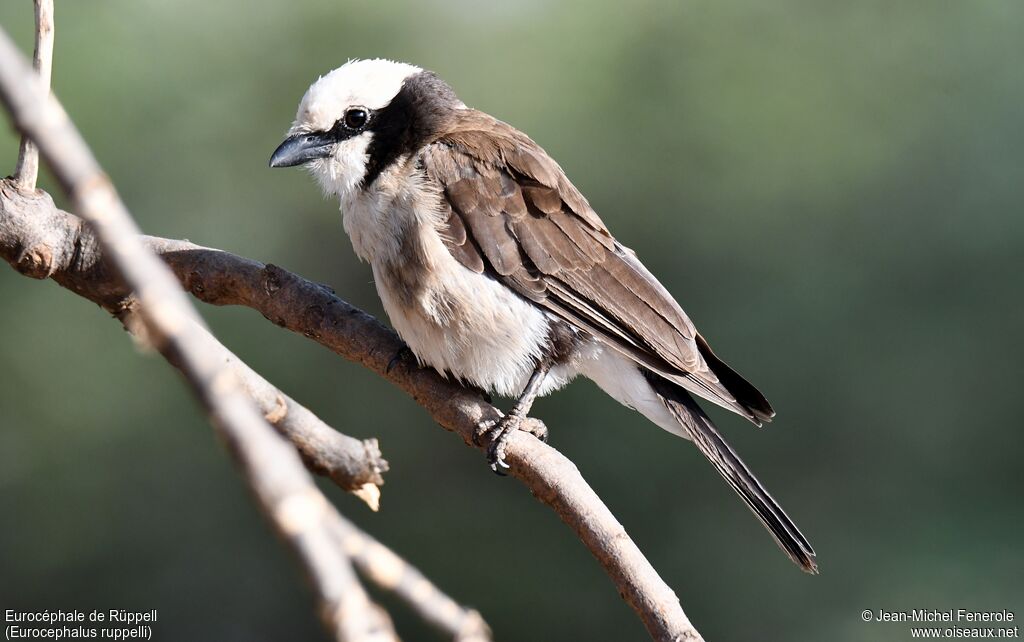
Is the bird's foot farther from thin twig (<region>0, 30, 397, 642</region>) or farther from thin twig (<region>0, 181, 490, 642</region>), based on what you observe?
thin twig (<region>0, 30, 397, 642</region>)

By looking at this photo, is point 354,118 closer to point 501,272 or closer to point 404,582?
point 501,272

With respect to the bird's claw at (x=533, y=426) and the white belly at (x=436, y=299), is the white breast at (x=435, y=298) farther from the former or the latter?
the bird's claw at (x=533, y=426)

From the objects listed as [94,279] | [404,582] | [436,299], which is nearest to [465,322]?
[436,299]

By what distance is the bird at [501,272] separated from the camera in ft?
9.45

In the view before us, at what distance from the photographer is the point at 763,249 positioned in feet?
16.4

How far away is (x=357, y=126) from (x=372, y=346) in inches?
29.9

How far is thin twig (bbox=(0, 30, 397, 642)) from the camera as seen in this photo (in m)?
0.61

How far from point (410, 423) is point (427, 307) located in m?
2.17

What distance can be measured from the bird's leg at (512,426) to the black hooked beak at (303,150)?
0.85 metres

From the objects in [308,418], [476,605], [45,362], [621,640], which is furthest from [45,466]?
[308,418]

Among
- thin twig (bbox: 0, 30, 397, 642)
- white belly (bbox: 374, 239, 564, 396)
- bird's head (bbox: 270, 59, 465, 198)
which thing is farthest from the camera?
bird's head (bbox: 270, 59, 465, 198)

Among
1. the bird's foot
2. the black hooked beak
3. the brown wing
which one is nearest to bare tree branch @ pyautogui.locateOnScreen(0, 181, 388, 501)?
the bird's foot

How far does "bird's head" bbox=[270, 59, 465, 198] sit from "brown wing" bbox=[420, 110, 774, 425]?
15 cm

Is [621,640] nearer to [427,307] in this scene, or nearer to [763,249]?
[763,249]
